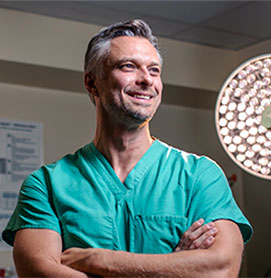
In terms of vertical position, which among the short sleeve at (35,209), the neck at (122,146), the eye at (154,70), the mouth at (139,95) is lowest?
the short sleeve at (35,209)

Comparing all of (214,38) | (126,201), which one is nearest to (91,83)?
(126,201)

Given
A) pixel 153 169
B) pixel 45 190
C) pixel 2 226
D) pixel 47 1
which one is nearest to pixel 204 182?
pixel 153 169

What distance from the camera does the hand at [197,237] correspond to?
5.22 feet

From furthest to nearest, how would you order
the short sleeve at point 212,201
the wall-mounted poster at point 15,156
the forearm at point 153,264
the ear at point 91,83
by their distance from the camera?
1. the wall-mounted poster at point 15,156
2. the ear at point 91,83
3. the short sleeve at point 212,201
4. the forearm at point 153,264

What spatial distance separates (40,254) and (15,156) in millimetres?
2451

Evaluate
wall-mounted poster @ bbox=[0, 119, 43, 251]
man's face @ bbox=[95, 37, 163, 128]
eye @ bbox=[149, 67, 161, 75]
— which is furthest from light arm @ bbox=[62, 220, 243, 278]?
wall-mounted poster @ bbox=[0, 119, 43, 251]

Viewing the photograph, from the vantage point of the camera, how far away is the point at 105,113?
174 centimetres

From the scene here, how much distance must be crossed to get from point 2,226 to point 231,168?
72.2 inches

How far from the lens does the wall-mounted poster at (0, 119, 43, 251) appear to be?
3924mm

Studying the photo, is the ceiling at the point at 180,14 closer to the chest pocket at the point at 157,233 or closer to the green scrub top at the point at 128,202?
the green scrub top at the point at 128,202

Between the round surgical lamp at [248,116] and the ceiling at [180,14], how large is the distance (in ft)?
5.78

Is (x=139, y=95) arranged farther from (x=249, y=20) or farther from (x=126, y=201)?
(x=249, y=20)

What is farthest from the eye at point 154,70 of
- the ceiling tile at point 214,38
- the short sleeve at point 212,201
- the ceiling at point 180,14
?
the ceiling tile at point 214,38

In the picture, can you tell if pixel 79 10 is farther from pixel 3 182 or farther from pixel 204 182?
pixel 204 182
